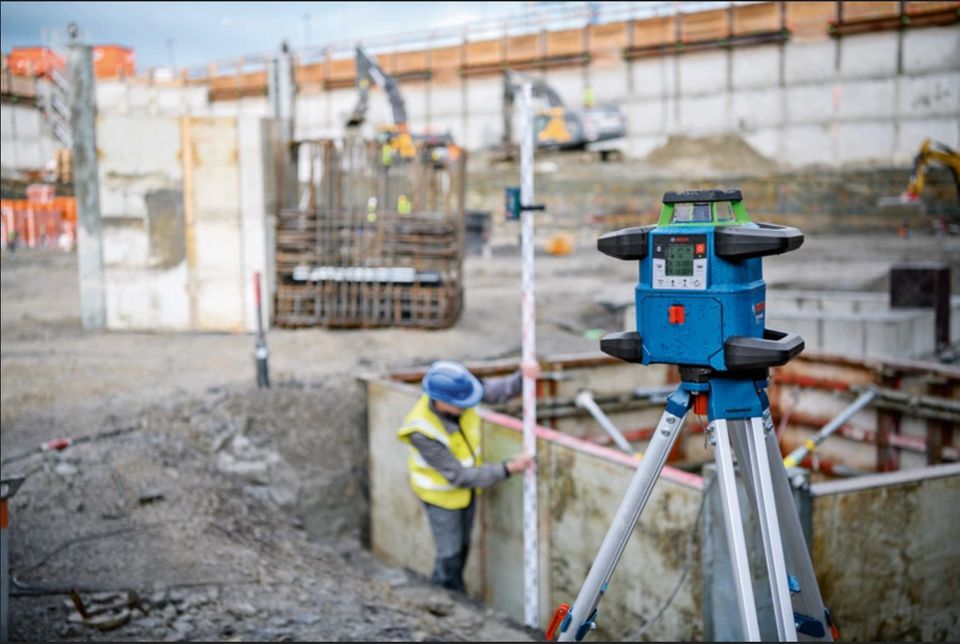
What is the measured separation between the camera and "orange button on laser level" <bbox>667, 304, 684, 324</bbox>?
2465 millimetres

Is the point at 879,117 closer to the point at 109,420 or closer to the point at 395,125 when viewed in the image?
the point at 395,125

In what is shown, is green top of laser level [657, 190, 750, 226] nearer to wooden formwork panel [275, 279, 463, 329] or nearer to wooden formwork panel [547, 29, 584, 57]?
wooden formwork panel [275, 279, 463, 329]

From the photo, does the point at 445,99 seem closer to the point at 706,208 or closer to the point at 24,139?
the point at 24,139

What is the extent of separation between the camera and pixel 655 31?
95.3 ft

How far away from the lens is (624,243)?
2.57 m

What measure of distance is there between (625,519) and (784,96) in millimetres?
27020

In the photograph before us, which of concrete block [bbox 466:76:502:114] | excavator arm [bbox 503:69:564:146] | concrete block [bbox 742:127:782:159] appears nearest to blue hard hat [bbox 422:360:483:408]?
excavator arm [bbox 503:69:564:146]

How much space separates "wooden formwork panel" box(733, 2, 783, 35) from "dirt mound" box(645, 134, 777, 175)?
126 inches

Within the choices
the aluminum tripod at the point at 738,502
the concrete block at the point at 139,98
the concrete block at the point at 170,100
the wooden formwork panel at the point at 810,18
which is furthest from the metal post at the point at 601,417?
the concrete block at the point at 170,100

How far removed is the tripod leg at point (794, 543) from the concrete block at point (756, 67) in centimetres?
2698

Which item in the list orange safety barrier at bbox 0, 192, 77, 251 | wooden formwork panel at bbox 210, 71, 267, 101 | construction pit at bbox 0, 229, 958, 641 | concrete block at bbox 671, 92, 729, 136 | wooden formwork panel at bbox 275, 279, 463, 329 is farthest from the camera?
wooden formwork panel at bbox 210, 71, 267, 101

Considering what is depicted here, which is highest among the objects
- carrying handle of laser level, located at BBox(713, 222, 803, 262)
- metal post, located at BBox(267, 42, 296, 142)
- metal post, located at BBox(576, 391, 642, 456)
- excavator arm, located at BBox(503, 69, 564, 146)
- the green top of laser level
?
excavator arm, located at BBox(503, 69, 564, 146)

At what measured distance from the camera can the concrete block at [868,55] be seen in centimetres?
2528

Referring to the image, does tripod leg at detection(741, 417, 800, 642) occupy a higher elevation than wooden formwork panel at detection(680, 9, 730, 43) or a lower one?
lower
